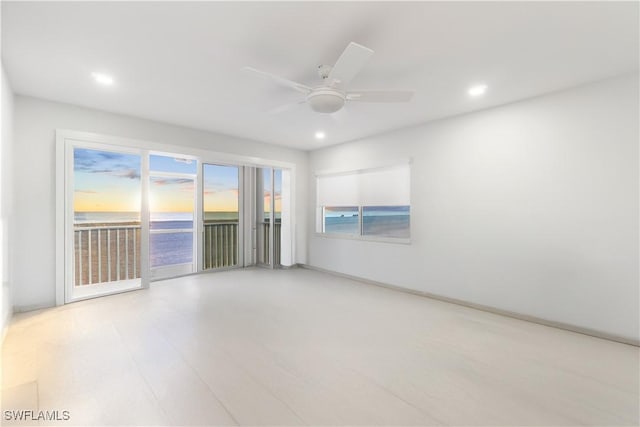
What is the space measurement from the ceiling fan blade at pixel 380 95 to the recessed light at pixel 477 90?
38.3 inches

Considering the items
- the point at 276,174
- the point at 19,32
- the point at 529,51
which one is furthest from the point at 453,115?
the point at 19,32

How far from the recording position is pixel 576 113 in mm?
2867

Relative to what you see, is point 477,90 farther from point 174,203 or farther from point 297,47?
point 174,203

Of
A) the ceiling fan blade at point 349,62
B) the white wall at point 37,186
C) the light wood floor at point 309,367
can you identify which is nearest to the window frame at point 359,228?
the light wood floor at point 309,367

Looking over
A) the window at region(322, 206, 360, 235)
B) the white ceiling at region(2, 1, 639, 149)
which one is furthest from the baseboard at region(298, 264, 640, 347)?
the white ceiling at region(2, 1, 639, 149)

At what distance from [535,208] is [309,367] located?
2.93 m

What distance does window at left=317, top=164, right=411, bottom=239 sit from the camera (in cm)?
441

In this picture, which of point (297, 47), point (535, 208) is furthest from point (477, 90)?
point (297, 47)

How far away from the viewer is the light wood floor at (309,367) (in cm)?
169

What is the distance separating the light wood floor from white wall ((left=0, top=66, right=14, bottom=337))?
31 cm

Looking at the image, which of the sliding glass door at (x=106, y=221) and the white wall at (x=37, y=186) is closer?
the white wall at (x=37, y=186)

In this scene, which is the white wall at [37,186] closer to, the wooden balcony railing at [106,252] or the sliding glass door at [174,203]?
the wooden balcony railing at [106,252]

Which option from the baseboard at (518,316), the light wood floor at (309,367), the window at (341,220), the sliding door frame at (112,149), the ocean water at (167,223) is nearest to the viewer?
the light wood floor at (309,367)

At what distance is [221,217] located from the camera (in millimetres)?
6035
